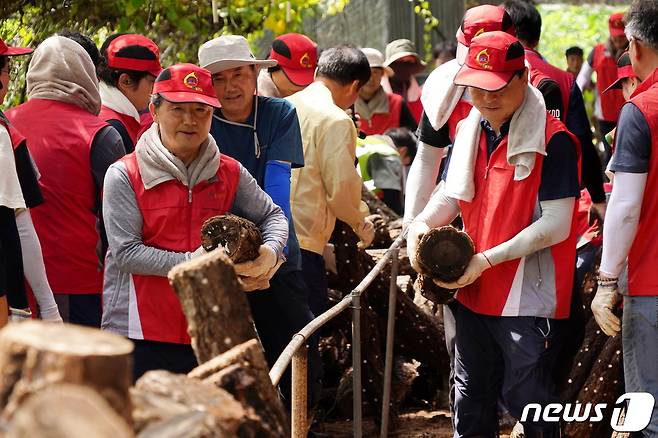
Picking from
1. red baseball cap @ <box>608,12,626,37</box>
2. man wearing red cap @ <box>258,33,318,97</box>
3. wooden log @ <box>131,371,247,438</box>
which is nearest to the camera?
wooden log @ <box>131,371,247,438</box>

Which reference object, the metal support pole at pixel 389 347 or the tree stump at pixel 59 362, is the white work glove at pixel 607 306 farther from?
the tree stump at pixel 59 362

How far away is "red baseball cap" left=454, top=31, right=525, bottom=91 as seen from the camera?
16.4 ft

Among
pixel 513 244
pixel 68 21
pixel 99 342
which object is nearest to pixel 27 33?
pixel 68 21

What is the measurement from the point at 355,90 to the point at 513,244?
6.94 ft

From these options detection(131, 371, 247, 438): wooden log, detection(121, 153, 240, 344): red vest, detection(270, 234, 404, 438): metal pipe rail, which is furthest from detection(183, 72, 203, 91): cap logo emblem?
detection(131, 371, 247, 438): wooden log

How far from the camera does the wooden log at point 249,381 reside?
9.12 feet

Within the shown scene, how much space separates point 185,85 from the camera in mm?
4824

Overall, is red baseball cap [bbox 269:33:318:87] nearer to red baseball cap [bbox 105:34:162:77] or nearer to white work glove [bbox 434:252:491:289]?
red baseball cap [bbox 105:34:162:77]

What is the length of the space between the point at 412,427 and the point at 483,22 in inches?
95.8

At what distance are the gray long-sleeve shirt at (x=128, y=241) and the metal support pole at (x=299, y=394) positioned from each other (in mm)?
576

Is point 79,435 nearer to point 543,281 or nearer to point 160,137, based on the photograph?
point 160,137

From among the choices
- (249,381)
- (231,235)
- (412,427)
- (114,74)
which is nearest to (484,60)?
(231,235)

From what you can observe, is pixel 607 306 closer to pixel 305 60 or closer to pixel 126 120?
pixel 126 120

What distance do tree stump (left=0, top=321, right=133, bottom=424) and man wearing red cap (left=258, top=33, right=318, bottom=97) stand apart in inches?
192
